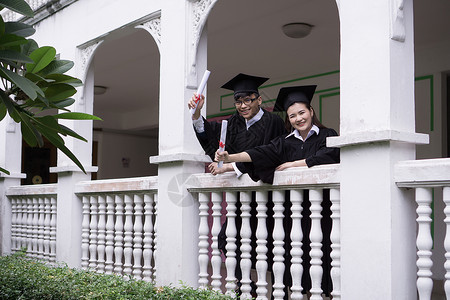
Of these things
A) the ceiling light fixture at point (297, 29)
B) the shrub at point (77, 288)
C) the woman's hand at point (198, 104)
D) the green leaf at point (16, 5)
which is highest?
the ceiling light fixture at point (297, 29)

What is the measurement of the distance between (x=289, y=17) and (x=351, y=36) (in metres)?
3.14

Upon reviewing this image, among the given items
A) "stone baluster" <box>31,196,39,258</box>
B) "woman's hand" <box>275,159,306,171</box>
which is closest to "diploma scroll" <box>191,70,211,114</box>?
"woman's hand" <box>275,159,306,171</box>

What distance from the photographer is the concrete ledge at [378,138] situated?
3.50 meters

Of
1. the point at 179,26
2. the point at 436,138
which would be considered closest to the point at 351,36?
the point at 179,26

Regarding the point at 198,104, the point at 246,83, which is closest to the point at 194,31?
the point at 246,83

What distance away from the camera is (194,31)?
17.4 feet

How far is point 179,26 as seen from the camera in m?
5.41

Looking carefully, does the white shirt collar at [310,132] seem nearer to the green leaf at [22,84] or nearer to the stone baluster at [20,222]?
the green leaf at [22,84]

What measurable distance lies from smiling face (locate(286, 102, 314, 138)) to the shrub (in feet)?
4.70

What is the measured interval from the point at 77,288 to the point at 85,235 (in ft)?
6.97

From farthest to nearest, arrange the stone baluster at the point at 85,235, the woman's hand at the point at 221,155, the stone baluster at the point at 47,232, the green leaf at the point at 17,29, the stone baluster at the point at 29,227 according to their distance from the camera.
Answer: the stone baluster at the point at 29,227, the stone baluster at the point at 47,232, the stone baluster at the point at 85,235, the woman's hand at the point at 221,155, the green leaf at the point at 17,29

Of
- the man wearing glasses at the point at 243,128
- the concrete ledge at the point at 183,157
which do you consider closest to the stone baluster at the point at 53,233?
the concrete ledge at the point at 183,157

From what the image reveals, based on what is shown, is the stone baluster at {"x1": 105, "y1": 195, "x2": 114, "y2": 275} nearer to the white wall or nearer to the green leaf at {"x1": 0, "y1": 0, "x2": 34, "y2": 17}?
the green leaf at {"x1": 0, "y1": 0, "x2": 34, "y2": 17}

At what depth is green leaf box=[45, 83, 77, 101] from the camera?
11.2 ft
